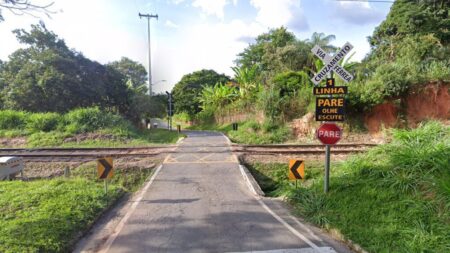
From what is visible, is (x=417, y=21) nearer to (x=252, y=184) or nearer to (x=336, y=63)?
(x=336, y=63)

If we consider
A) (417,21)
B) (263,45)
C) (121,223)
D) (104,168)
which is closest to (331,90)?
(121,223)

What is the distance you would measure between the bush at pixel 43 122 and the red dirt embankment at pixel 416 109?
2154cm

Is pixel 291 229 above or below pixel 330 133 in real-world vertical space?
below

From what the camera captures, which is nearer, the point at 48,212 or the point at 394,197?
the point at 394,197

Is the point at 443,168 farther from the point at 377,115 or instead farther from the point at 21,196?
the point at 377,115

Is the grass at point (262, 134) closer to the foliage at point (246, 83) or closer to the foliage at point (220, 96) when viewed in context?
the foliage at point (246, 83)

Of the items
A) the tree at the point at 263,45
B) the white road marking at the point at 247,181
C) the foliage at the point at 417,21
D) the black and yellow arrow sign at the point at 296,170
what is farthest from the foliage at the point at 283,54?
the black and yellow arrow sign at the point at 296,170

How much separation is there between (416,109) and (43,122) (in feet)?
80.6

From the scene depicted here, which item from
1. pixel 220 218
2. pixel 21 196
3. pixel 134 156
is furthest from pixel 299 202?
pixel 134 156

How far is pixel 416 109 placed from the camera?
17.1m

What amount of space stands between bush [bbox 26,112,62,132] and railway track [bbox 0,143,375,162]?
5945 millimetres

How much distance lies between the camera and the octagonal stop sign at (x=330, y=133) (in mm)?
6839

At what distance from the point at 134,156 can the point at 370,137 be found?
1318 centimetres

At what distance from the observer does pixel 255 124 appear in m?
22.4
